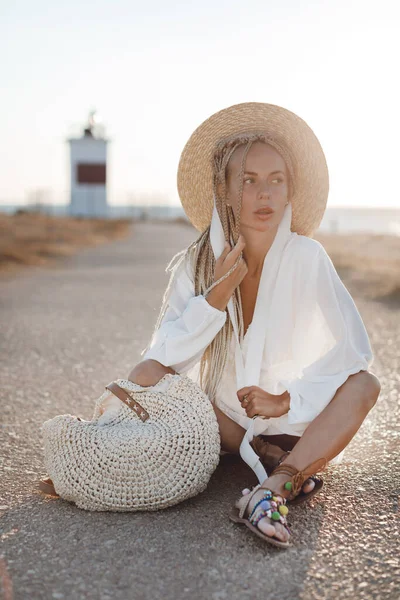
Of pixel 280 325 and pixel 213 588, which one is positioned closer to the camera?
pixel 213 588

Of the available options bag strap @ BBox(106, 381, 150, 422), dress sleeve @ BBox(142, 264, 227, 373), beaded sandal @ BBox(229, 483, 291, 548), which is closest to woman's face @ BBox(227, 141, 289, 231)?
dress sleeve @ BBox(142, 264, 227, 373)

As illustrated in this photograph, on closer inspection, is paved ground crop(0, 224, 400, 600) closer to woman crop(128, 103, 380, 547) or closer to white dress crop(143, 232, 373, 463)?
woman crop(128, 103, 380, 547)

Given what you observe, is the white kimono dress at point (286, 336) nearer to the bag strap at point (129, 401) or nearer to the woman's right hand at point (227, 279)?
the woman's right hand at point (227, 279)

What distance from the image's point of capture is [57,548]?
79.7 inches

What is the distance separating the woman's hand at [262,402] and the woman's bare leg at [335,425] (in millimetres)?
189

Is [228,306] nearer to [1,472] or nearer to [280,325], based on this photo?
[280,325]

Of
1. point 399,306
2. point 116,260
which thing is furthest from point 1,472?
point 116,260

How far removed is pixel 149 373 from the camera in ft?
8.30

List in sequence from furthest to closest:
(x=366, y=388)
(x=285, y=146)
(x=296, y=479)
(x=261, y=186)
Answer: (x=285, y=146) < (x=261, y=186) < (x=366, y=388) < (x=296, y=479)

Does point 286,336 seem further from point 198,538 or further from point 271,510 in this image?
point 198,538

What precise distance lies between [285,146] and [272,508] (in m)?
1.39

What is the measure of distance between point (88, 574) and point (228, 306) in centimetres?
115

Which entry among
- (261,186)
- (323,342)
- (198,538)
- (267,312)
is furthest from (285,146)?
(198,538)

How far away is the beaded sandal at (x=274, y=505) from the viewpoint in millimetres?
2047
